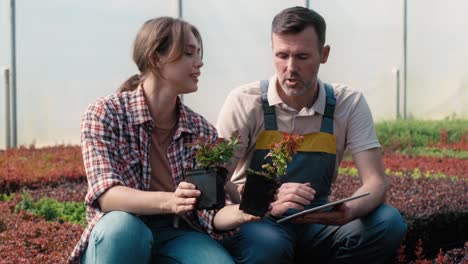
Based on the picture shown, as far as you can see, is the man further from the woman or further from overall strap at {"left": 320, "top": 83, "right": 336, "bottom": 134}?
the woman

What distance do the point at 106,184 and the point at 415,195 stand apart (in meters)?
3.08

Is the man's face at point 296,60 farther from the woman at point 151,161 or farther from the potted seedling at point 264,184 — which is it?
the potted seedling at point 264,184

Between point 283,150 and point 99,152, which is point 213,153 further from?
point 99,152

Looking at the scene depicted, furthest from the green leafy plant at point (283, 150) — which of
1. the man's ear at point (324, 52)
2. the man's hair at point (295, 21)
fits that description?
the man's ear at point (324, 52)

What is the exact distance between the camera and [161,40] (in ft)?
9.75

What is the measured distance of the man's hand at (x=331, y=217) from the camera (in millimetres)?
3143

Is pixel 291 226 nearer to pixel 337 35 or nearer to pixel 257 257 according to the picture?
pixel 257 257

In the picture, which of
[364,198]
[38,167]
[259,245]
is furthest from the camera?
[38,167]

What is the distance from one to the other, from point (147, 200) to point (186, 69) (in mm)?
547

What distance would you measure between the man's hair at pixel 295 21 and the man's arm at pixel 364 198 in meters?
0.58

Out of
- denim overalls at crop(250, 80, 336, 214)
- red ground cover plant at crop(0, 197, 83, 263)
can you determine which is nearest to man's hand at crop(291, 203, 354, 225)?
denim overalls at crop(250, 80, 336, 214)

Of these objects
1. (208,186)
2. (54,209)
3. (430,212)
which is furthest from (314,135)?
(54,209)

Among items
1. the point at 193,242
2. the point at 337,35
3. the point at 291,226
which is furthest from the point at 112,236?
the point at 337,35

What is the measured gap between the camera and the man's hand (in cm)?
314
